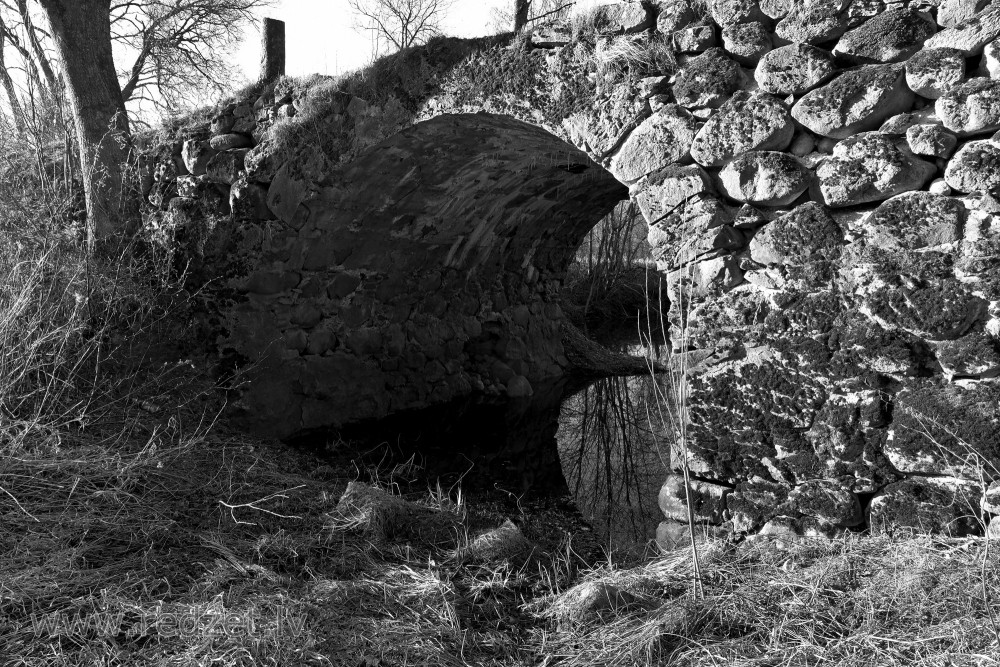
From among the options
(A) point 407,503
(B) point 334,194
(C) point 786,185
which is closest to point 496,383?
(B) point 334,194

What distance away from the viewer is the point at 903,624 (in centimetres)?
251

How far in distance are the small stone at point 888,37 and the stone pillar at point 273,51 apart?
388 cm

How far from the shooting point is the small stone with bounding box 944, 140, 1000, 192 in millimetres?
3012

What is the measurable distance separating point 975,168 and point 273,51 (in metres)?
4.61

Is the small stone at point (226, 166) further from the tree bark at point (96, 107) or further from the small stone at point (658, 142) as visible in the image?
the small stone at point (658, 142)

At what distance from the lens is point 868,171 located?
324cm

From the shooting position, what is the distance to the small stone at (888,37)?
323 centimetres

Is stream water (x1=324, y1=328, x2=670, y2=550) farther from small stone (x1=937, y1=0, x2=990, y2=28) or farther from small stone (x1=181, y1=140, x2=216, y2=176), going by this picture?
small stone (x1=937, y1=0, x2=990, y2=28)

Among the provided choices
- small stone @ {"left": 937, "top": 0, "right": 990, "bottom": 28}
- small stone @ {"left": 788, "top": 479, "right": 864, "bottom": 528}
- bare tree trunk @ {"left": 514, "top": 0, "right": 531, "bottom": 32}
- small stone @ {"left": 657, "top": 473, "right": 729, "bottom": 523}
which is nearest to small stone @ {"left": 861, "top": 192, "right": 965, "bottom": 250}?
small stone @ {"left": 937, "top": 0, "right": 990, "bottom": 28}

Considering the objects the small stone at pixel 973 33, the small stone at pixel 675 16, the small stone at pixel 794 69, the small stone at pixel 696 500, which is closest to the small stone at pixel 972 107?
the small stone at pixel 973 33

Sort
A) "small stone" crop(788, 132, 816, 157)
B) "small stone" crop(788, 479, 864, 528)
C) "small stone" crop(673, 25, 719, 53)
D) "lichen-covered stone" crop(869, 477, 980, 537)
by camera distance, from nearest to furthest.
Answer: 1. "lichen-covered stone" crop(869, 477, 980, 537)
2. "small stone" crop(788, 479, 864, 528)
3. "small stone" crop(788, 132, 816, 157)
4. "small stone" crop(673, 25, 719, 53)

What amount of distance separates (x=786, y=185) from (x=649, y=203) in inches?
23.9

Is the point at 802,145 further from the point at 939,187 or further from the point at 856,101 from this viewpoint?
the point at 939,187

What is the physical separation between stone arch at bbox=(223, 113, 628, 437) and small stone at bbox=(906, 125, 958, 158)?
86.7 inches
